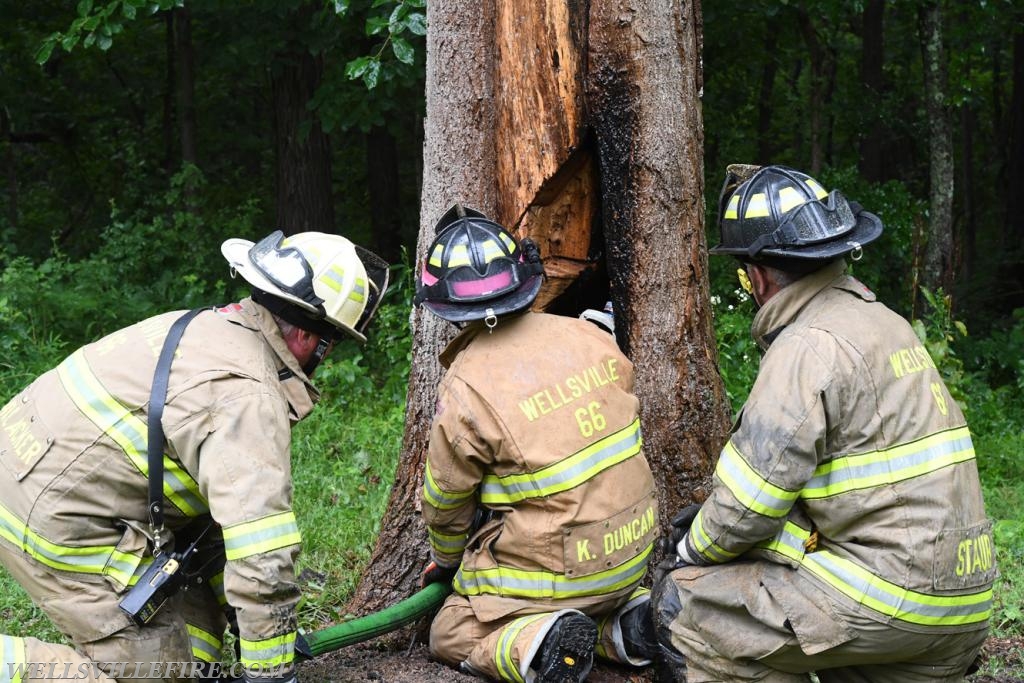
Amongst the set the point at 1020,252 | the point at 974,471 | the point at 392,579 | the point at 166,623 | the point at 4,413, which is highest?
the point at 4,413

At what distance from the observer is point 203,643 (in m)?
3.63

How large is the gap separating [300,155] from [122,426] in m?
7.80

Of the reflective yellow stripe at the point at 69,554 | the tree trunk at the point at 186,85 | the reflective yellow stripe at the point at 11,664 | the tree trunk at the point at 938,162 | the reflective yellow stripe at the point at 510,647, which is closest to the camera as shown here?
the reflective yellow stripe at the point at 11,664

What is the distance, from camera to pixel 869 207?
414 inches

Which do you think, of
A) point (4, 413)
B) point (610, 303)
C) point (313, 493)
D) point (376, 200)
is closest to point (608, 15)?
point (610, 303)

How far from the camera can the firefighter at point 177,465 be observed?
3.06m

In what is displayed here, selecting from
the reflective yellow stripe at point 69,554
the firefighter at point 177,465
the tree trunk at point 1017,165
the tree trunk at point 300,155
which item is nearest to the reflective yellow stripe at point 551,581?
the firefighter at point 177,465

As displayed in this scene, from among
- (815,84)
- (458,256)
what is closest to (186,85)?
(815,84)

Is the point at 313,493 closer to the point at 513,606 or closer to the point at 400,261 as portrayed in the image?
the point at 513,606

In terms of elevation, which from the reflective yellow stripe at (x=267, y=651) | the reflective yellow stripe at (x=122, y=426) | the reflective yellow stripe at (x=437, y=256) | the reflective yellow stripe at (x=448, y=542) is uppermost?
the reflective yellow stripe at (x=437, y=256)

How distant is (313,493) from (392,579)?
1610 mm

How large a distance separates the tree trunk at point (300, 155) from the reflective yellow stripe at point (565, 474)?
683 cm

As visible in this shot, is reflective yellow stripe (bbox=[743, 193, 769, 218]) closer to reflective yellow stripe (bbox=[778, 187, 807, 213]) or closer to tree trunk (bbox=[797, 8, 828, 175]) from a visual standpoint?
reflective yellow stripe (bbox=[778, 187, 807, 213])

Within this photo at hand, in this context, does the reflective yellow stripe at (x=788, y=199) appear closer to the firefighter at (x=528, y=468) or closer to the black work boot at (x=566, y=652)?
the firefighter at (x=528, y=468)
